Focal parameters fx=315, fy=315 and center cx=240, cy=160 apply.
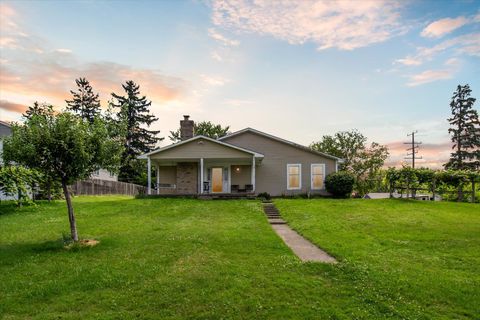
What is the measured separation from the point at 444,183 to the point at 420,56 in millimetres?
10143

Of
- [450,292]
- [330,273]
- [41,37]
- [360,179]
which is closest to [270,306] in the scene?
[330,273]

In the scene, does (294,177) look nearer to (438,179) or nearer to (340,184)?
(340,184)

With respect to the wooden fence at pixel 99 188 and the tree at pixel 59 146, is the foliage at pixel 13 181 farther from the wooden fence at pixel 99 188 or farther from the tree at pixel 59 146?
the wooden fence at pixel 99 188

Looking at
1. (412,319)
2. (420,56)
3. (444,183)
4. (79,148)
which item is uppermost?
(420,56)

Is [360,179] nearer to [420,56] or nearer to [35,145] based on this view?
[420,56]

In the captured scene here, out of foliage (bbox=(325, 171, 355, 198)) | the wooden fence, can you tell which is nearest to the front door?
foliage (bbox=(325, 171, 355, 198))

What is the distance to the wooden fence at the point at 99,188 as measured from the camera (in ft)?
98.4

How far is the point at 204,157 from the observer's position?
23.8 m

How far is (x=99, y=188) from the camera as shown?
32.9 metres

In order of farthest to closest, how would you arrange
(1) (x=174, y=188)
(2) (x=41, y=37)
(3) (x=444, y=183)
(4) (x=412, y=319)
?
(1) (x=174, y=188) < (3) (x=444, y=183) < (2) (x=41, y=37) < (4) (x=412, y=319)

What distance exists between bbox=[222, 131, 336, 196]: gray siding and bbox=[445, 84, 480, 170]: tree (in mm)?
34692

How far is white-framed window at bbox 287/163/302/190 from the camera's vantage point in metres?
26.4

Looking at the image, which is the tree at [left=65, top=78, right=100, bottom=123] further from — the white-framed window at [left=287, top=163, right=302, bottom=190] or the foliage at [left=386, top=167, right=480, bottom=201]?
the foliage at [left=386, top=167, right=480, bottom=201]

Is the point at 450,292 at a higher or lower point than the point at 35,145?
lower
